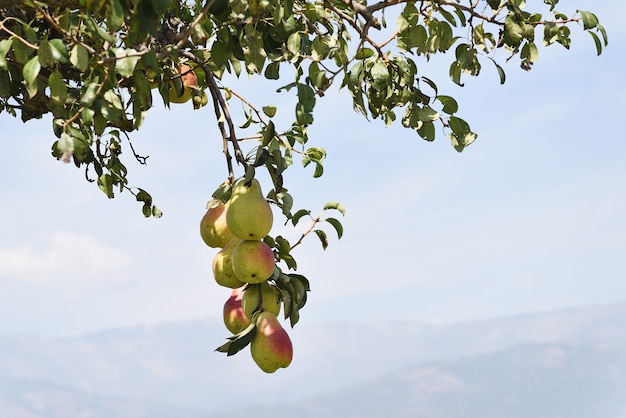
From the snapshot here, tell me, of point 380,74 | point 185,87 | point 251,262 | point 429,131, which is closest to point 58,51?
point 251,262

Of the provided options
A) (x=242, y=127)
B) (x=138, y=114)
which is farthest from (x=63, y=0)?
(x=242, y=127)

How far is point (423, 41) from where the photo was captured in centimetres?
414

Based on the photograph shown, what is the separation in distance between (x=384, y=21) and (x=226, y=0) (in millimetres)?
1628

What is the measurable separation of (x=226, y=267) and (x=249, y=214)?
0.94 ft

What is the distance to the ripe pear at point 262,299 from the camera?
3.68 m

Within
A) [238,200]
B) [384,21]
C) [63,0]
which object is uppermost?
[384,21]

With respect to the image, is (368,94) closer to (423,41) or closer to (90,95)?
(423,41)

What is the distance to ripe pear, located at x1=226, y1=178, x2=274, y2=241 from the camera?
3.48 m

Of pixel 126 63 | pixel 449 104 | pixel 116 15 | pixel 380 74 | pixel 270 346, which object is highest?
pixel 449 104

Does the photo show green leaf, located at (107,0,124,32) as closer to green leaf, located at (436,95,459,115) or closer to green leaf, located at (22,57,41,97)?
green leaf, located at (22,57,41,97)

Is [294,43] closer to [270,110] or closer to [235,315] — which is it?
[270,110]

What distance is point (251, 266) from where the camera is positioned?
3.49 meters

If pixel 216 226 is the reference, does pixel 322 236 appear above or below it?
above

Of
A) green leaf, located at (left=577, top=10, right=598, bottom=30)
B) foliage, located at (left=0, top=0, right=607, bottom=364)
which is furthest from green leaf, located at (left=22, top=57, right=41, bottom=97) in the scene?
green leaf, located at (left=577, top=10, right=598, bottom=30)
